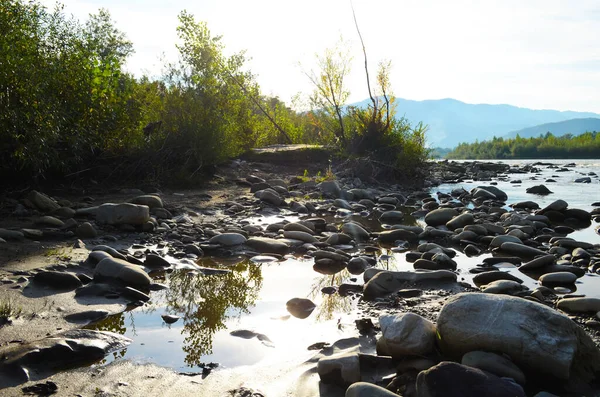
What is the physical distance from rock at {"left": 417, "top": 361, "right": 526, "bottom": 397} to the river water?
0.95 m

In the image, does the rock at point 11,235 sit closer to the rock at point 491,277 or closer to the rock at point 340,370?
the rock at point 340,370

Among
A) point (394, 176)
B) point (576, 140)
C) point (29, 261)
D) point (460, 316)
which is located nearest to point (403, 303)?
point (460, 316)

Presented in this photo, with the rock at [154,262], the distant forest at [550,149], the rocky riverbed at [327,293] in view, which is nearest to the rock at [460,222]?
the rocky riverbed at [327,293]

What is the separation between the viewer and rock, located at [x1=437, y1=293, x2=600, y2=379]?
2684 millimetres

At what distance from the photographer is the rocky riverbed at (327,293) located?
2688 mm

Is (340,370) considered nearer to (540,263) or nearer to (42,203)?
(540,263)

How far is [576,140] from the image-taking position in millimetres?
62938

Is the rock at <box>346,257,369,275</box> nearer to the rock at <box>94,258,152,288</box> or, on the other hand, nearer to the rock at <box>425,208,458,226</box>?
the rock at <box>94,258,152,288</box>

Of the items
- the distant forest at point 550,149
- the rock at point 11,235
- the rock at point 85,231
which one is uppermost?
the distant forest at point 550,149

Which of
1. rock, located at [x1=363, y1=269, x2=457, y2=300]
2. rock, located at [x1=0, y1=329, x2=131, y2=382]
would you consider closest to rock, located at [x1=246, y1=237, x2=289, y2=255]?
rock, located at [x1=363, y1=269, x2=457, y2=300]

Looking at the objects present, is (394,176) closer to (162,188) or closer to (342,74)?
(342,74)

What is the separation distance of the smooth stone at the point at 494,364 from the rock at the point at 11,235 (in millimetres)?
5180

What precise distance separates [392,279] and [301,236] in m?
2.43

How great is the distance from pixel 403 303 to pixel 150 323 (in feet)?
A: 7.20
